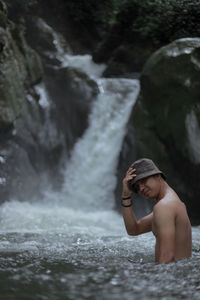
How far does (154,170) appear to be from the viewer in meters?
3.16

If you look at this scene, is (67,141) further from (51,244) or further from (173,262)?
(173,262)

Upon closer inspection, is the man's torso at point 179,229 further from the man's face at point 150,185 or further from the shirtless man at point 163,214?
the man's face at point 150,185

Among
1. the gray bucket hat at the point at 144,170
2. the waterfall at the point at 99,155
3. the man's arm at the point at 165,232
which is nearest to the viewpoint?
the man's arm at the point at 165,232

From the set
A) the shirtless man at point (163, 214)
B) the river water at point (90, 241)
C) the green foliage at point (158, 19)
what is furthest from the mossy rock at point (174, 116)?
the shirtless man at point (163, 214)

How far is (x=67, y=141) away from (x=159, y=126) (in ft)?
9.79

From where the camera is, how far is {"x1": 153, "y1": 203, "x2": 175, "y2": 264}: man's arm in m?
2.85

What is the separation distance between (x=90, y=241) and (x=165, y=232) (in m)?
2.55

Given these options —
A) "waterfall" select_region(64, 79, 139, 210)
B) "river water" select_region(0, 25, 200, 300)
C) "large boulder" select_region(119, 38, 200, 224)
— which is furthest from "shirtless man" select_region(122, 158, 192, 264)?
"waterfall" select_region(64, 79, 139, 210)

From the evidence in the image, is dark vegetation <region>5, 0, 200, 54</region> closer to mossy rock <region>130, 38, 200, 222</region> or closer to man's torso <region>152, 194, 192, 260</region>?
mossy rock <region>130, 38, 200, 222</region>

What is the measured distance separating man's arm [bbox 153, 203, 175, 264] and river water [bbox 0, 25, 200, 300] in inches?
3.2

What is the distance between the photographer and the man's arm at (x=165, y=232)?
2.85 meters

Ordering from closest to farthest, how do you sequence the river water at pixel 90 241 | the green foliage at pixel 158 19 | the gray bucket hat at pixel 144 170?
the river water at pixel 90 241 < the gray bucket hat at pixel 144 170 < the green foliage at pixel 158 19

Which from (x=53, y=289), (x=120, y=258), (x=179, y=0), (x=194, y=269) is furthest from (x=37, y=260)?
(x=179, y=0)

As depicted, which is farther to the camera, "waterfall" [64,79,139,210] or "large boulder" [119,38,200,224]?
"waterfall" [64,79,139,210]
